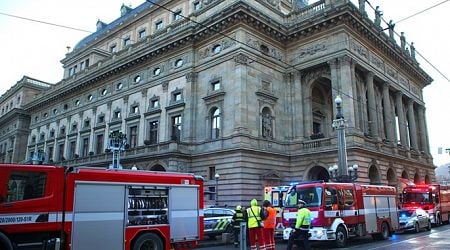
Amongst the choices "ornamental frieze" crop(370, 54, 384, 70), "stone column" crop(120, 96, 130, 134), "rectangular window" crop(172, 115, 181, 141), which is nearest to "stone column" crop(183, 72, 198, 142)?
"rectangular window" crop(172, 115, 181, 141)

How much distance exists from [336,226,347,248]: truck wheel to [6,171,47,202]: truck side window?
12008 mm

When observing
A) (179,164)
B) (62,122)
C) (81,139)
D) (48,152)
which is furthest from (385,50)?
(48,152)

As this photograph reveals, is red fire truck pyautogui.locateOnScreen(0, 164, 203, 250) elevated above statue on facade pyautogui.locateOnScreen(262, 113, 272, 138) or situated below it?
below

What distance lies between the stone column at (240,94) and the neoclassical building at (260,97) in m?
0.08

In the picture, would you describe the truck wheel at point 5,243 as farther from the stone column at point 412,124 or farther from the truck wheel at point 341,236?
the stone column at point 412,124

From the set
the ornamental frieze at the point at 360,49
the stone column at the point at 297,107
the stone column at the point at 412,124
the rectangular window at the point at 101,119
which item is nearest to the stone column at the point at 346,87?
the ornamental frieze at the point at 360,49

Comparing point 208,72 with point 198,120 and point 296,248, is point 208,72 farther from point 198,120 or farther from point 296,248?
point 296,248

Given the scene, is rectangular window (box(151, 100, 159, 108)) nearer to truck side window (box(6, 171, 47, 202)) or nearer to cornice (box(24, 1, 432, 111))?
cornice (box(24, 1, 432, 111))

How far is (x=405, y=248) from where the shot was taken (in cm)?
1547

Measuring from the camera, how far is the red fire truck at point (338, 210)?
16438 mm

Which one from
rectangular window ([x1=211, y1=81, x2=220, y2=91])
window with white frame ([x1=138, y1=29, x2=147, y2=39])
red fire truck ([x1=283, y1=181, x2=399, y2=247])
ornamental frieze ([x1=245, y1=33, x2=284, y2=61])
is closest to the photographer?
red fire truck ([x1=283, y1=181, x2=399, y2=247])

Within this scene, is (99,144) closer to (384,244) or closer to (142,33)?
(142,33)

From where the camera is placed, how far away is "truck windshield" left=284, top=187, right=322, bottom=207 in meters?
16.9

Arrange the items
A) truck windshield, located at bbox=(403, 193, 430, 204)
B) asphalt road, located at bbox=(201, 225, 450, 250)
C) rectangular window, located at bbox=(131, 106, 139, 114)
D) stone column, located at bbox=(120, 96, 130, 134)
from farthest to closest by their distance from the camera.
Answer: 1. stone column, located at bbox=(120, 96, 130, 134)
2. rectangular window, located at bbox=(131, 106, 139, 114)
3. truck windshield, located at bbox=(403, 193, 430, 204)
4. asphalt road, located at bbox=(201, 225, 450, 250)
